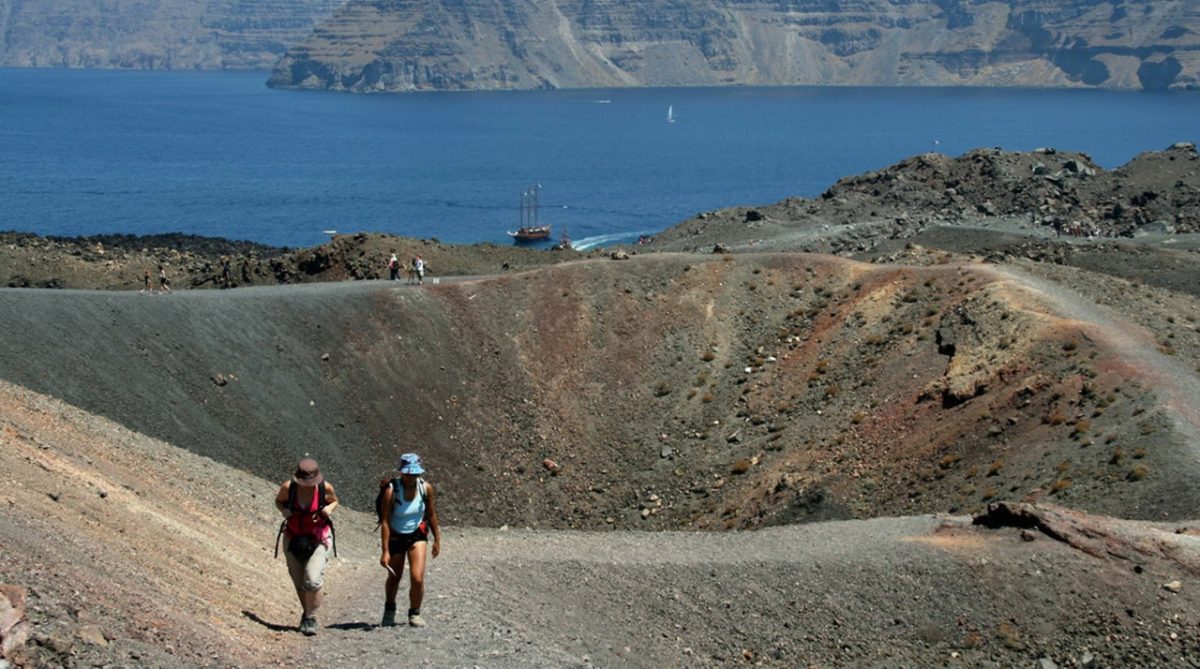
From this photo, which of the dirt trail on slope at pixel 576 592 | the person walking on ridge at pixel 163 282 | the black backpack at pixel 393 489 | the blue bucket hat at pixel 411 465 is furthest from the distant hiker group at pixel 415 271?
the blue bucket hat at pixel 411 465

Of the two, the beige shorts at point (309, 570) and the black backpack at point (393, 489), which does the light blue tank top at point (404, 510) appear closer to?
the black backpack at point (393, 489)

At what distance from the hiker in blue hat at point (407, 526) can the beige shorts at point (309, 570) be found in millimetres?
805

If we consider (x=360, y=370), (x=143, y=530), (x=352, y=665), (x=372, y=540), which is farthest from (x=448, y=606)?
(x=360, y=370)

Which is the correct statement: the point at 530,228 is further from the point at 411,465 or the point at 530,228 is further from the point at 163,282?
the point at 411,465

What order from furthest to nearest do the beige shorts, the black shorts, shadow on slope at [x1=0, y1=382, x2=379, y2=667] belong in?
the black shorts < the beige shorts < shadow on slope at [x1=0, y1=382, x2=379, y2=667]

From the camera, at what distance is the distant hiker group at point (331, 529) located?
17547 mm

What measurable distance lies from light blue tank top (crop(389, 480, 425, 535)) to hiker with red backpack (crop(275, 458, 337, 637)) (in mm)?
861

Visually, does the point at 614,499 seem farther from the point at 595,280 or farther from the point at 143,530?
the point at 143,530

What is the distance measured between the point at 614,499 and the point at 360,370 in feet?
31.2

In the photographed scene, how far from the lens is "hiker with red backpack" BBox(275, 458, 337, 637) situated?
17484 millimetres

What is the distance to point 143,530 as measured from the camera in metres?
22.2

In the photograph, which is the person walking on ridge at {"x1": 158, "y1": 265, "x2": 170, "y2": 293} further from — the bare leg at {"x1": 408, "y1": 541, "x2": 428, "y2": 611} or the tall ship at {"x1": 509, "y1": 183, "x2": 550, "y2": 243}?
the tall ship at {"x1": 509, "y1": 183, "x2": 550, "y2": 243}

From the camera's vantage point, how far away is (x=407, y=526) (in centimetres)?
1834

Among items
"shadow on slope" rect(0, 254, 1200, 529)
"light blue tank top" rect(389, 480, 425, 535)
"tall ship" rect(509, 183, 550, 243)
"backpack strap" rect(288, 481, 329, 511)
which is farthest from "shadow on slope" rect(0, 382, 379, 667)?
"tall ship" rect(509, 183, 550, 243)
